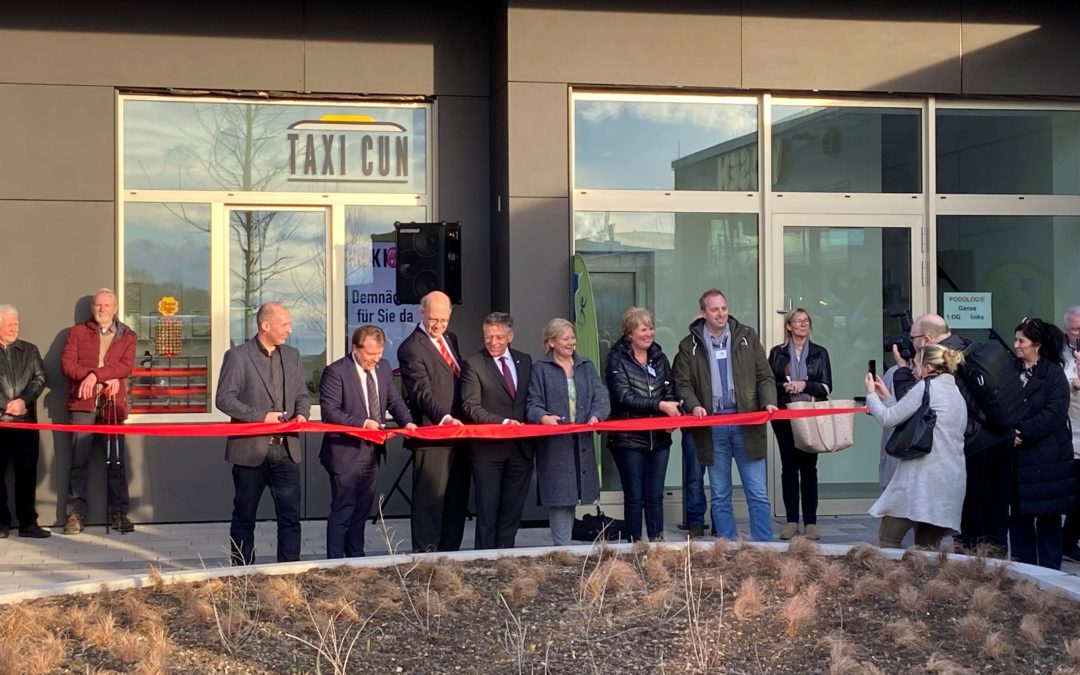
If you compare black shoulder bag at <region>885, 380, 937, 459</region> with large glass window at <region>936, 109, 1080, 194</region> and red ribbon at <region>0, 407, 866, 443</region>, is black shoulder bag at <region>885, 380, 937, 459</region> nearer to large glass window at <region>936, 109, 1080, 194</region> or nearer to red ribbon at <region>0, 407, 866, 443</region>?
red ribbon at <region>0, 407, 866, 443</region>

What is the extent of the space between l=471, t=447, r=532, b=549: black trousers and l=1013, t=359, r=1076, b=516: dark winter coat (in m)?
3.24

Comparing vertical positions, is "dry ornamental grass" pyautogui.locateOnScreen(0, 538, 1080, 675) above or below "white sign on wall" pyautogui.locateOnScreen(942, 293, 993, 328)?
below

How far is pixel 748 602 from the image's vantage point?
587 cm

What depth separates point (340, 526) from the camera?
8.44 meters

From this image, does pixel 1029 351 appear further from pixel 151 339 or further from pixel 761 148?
pixel 151 339

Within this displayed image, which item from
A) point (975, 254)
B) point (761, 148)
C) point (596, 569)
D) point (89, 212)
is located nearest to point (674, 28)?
point (761, 148)

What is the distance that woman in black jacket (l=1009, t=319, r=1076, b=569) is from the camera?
27.4ft

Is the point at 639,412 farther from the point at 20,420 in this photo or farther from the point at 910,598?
the point at 20,420

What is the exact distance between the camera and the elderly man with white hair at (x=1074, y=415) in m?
9.23

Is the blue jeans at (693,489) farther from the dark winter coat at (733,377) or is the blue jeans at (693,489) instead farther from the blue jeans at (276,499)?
the blue jeans at (276,499)

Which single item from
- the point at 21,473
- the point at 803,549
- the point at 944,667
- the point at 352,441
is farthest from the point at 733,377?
the point at 21,473

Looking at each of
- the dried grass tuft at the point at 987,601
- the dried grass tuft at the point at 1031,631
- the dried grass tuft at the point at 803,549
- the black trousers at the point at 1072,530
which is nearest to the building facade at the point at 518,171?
the black trousers at the point at 1072,530

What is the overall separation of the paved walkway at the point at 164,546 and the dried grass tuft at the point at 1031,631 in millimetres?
3604

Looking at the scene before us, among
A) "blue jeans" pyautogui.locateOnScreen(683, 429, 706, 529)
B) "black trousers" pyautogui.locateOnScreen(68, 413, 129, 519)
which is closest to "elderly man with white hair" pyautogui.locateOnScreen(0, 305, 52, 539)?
"black trousers" pyautogui.locateOnScreen(68, 413, 129, 519)
